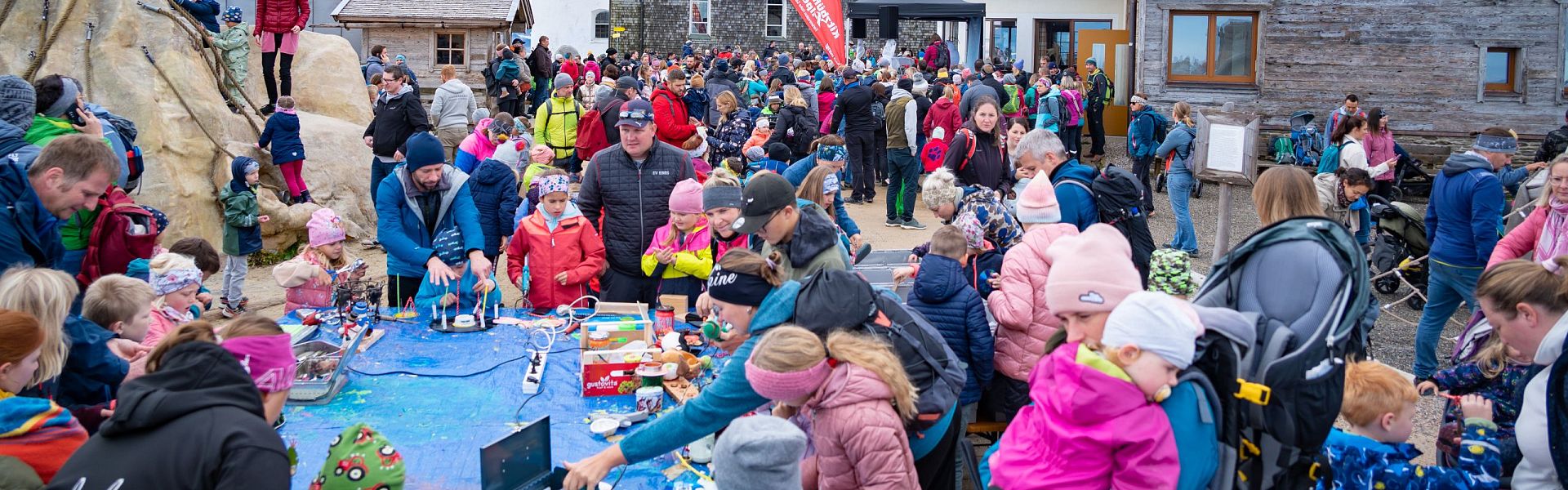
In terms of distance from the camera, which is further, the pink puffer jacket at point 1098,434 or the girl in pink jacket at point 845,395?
the girl in pink jacket at point 845,395

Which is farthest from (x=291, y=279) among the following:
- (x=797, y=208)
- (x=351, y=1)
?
(x=351, y=1)

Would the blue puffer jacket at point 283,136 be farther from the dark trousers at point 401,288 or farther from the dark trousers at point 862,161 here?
the dark trousers at point 862,161

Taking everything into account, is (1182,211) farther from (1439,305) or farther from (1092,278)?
(1092,278)

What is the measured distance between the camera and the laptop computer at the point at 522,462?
3.47m

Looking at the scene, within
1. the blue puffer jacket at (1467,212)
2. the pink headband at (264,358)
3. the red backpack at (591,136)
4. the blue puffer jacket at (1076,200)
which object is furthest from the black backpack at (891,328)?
the red backpack at (591,136)

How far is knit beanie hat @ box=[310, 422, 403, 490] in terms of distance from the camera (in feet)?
10.3

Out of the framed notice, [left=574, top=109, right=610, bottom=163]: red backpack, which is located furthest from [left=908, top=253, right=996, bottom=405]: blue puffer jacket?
the framed notice

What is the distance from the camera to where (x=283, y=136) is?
1147cm

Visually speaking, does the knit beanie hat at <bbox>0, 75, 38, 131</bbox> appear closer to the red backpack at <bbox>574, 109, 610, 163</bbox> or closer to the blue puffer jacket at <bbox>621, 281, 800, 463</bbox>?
the blue puffer jacket at <bbox>621, 281, 800, 463</bbox>

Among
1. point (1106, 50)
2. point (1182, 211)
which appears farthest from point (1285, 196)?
point (1106, 50)

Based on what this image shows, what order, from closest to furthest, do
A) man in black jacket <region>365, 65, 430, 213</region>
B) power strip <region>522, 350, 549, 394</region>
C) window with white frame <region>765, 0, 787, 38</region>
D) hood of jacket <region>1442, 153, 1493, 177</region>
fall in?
power strip <region>522, 350, 549, 394</region>
hood of jacket <region>1442, 153, 1493, 177</region>
man in black jacket <region>365, 65, 430, 213</region>
window with white frame <region>765, 0, 787, 38</region>

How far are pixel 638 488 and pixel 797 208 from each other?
1.44 meters

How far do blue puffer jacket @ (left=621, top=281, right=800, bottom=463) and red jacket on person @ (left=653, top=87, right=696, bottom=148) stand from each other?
756 cm

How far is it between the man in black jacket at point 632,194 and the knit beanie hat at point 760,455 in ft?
12.6
